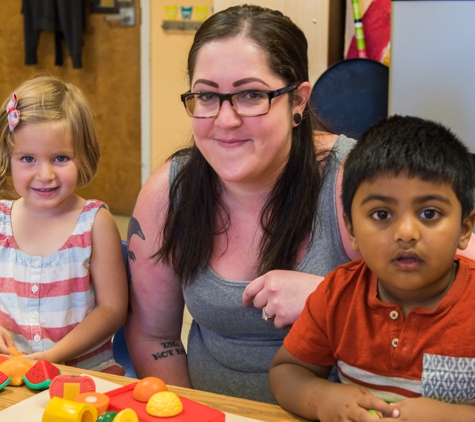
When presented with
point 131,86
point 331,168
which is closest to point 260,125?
point 331,168

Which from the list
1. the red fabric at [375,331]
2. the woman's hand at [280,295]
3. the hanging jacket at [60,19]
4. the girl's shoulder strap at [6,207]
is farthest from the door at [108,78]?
the red fabric at [375,331]

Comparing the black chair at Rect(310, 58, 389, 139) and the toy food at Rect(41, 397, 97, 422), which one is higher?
the black chair at Rect(310, 58, 389, 139)

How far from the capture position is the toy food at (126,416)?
0.92 metres

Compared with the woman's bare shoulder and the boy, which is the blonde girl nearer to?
the woman's bare shoulder

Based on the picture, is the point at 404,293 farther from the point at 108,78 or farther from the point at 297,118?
the point at 108,78

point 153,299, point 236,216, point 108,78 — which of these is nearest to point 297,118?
point 236,216

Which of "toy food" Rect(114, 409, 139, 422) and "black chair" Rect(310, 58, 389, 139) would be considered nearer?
"toy food" Rect(114, 409, 139, 422)

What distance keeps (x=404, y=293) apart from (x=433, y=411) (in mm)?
180

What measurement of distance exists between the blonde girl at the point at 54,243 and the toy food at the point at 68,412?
580 mm

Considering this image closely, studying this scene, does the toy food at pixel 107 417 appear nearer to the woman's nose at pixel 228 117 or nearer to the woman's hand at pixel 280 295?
the woman's hand at pixel 280 295

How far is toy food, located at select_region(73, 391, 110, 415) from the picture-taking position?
96cm

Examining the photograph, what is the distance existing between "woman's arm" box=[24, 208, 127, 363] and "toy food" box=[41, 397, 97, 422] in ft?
1.68

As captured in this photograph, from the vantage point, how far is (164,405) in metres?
0.95

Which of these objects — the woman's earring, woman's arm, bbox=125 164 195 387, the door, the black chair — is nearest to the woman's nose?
the woman's earring
